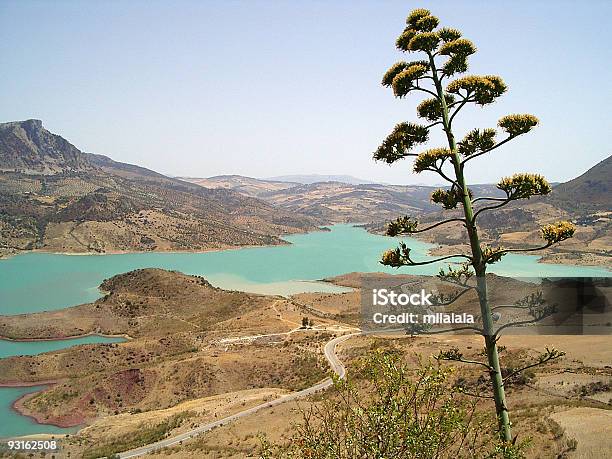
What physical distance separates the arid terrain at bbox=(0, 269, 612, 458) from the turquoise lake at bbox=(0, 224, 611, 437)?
6815mm

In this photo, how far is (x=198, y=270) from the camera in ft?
393

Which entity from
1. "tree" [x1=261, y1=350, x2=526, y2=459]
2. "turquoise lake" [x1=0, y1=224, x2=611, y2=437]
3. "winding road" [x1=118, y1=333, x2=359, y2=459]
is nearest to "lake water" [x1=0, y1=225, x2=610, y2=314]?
"turquoise lake" [x1=0, y1=224, x2=611, y2=437]

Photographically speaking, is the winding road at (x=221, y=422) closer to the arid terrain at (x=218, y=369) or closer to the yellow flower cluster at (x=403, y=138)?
the arid terrain at (x=218, y=369)

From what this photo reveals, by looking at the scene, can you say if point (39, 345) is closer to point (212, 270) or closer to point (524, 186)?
point (212, 270)

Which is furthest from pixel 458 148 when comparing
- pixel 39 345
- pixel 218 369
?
pixel 39 345

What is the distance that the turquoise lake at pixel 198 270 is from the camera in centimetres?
7950

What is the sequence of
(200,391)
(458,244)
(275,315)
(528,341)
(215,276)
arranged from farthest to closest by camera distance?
(458,244) → (215,276) → (275,315) → (200,391) → (528,341)

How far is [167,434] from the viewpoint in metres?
27.6

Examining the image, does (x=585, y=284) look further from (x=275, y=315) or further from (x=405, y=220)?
(x=405, y=220)

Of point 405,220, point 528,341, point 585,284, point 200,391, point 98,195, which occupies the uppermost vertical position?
point 98,195

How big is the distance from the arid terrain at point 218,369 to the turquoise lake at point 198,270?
22.4ft

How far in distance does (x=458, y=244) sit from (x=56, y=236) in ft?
477

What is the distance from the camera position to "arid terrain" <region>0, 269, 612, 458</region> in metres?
20.4

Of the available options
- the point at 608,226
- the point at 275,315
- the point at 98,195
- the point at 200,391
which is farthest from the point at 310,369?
the point at 98,195
